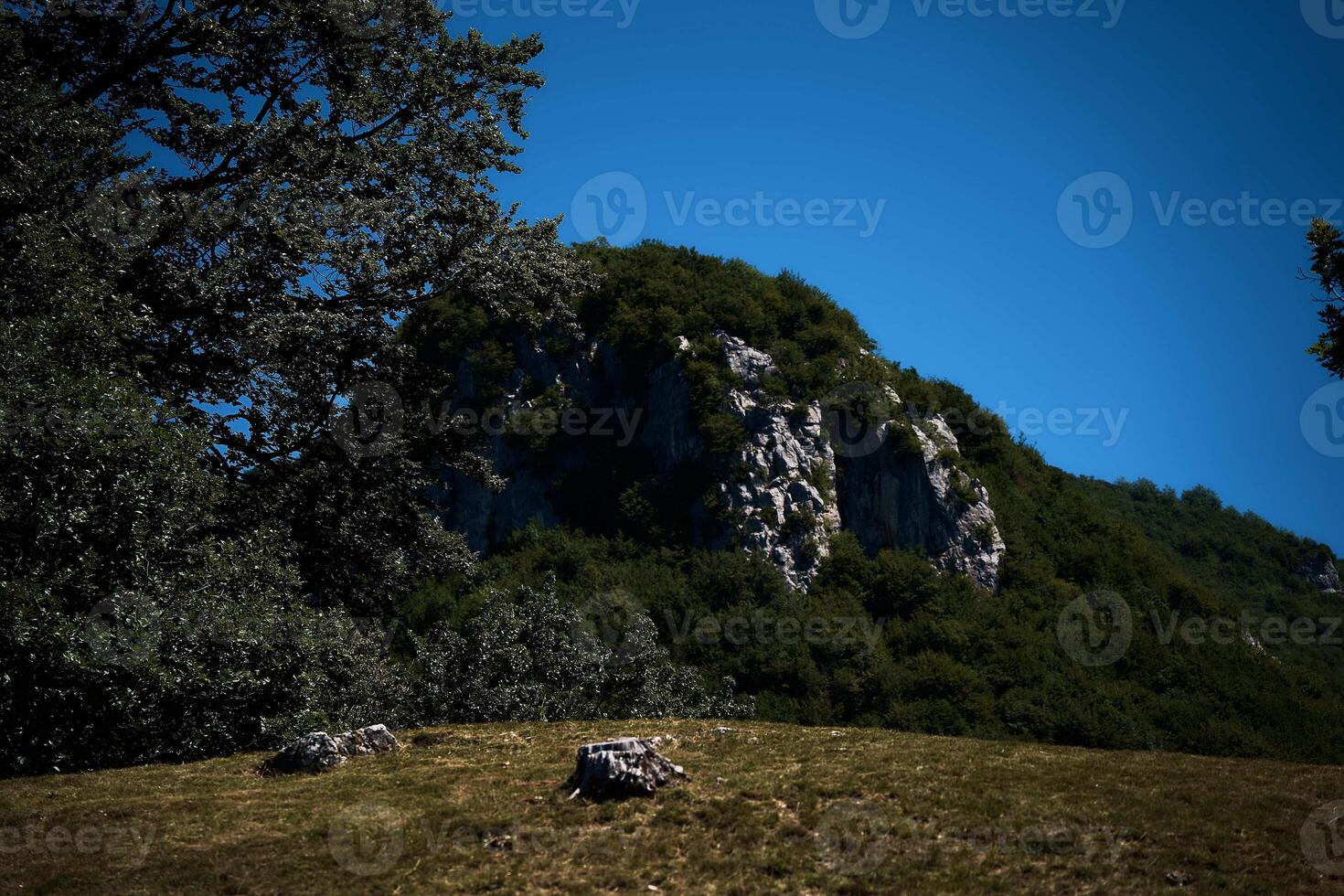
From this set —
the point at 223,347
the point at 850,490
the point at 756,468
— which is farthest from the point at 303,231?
the point at 850,490

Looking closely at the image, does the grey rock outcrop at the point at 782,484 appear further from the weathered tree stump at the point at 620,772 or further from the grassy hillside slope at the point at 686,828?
the weathered tree stump at the point at 620,772

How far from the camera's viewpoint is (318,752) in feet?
63.2

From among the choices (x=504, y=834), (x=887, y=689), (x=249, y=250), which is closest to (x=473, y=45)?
(x=249, y=250)

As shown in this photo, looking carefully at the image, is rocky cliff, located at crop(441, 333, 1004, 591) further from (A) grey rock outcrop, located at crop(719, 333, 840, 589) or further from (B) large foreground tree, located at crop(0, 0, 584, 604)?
(B) large foreground tree, located at crop(0, 0, 584, 604)

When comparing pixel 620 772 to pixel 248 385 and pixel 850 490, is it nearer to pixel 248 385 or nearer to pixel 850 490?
pixel 248 385

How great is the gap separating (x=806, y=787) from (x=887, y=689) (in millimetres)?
90218

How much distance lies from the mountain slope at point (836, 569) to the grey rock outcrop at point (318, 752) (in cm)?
6490

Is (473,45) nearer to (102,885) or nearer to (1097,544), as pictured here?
(102,885)

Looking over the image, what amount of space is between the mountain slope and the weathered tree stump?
6805 centimetres

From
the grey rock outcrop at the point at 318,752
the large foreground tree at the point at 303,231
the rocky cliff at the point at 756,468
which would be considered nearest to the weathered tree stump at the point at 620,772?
the grey rock outcrop at the point at 318,752

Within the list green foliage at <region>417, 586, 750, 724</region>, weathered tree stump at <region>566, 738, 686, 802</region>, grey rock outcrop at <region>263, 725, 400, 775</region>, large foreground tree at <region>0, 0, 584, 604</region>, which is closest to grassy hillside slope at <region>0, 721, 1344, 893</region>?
weathered tree stump at <region>566, 738, 686, 802</region>

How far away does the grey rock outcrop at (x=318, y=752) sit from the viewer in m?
19.0

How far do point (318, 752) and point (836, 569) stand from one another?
109 metres

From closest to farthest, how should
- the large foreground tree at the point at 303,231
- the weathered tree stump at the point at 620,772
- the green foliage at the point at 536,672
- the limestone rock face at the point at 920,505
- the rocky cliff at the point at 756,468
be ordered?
the weathered tree stump at the point at 620,772, the large foreground tree at the point at 303,231, the green foliage at the point at 536,672, the rocky cliff at the point at 756,468, the limestone rock face at the point at 920,505
